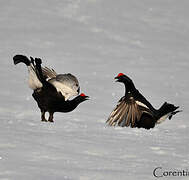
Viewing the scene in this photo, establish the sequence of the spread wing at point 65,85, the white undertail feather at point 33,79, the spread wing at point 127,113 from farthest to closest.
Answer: the spread wing at point 65,85 < the white undertail feather at point 33,79 < the spread wing at point 127,113

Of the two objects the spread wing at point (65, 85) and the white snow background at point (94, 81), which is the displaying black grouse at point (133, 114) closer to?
the white snow background at point (94, 81)

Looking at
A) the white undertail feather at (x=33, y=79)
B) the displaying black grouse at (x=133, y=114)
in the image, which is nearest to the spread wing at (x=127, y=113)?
the displaying black grouse at (x=133, y=114)

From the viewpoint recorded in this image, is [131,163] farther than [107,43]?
No

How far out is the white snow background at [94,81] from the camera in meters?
5.02

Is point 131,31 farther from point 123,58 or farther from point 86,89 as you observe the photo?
point 86,89

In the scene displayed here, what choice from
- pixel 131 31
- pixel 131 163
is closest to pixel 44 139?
pixel 131 163

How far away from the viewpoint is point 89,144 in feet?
19.4

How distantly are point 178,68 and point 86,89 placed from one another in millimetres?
3855

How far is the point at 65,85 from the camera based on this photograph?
8883 mm

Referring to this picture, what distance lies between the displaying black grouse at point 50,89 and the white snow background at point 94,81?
34 cm

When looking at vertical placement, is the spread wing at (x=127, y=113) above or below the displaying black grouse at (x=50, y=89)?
below

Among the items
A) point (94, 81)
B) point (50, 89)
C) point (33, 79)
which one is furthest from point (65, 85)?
point (94, 81)

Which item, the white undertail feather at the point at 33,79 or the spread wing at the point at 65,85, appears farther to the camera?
the spread wing at the point at 65,85

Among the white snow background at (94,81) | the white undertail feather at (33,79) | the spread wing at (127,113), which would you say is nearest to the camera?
the white snow background at (94,81)
